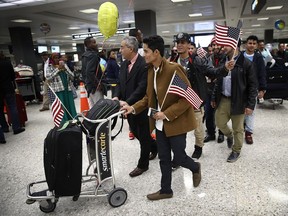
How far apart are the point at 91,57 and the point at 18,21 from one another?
27.2 feet

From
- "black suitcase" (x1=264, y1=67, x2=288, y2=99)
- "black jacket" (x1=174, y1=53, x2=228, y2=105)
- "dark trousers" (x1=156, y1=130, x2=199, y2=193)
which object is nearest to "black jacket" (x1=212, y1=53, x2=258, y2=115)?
"black jacket" (x1=174, y1=53, x2=228, y2=105)

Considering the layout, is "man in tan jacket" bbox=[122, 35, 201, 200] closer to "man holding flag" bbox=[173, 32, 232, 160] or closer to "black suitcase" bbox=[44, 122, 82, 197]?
"black suitcase" bbox=[44, 122, 82, 197]

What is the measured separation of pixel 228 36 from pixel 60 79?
332cm

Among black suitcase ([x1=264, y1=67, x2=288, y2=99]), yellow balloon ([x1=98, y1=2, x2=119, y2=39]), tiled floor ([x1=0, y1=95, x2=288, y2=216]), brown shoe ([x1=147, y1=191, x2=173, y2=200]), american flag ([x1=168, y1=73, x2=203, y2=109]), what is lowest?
tiled floor ([x1=0, y1=95, x2=288, y2=216])

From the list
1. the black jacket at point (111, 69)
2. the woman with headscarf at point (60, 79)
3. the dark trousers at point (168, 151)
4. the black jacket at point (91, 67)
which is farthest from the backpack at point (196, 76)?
the black jacket at point (111, 69)

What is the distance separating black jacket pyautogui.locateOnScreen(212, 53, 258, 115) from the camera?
2.80 meters

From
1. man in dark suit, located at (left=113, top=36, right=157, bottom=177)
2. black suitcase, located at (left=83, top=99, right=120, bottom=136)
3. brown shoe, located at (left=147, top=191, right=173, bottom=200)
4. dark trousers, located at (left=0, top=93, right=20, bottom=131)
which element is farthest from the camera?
dark trousers, located at (left=0, top=93, right=20, bottom=131)

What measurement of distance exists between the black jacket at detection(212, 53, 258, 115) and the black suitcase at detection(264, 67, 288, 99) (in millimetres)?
2930

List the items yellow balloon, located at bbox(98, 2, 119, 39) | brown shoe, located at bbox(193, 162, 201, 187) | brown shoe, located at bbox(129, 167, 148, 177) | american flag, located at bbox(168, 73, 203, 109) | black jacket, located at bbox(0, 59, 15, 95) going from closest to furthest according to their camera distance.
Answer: american flag, located at bbox(168, 73, 203, 109)
brown shoe, located at bbox(193, 162, 201, 187)
brown shoe, located at bbox(129, 167, 148, 177)
yellow balloon, located at bbox(98, 2, 119, 39)
black jacket, located at bbox(0, 59, 15, 95)

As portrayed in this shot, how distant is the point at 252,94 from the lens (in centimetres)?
283

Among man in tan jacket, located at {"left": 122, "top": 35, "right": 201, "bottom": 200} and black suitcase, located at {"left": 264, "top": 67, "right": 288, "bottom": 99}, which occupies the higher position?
man in tan jacket, located at {"left": 122, "top": 35, "right": 201, "bottom": 200}

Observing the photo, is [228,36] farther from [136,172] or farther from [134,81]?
[136,172]

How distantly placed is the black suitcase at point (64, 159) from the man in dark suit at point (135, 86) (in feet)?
2.35

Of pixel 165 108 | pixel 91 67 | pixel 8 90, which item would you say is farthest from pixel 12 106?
pixel 165 108
